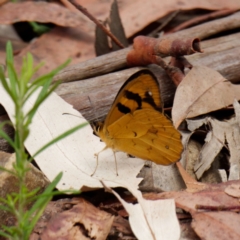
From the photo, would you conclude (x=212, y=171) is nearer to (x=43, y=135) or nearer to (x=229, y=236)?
(x=229, y=236)

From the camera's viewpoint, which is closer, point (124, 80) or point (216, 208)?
point (216, 208)

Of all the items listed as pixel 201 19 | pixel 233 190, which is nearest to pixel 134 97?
pixel 233 190

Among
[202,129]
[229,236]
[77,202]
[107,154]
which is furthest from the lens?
[202,129]

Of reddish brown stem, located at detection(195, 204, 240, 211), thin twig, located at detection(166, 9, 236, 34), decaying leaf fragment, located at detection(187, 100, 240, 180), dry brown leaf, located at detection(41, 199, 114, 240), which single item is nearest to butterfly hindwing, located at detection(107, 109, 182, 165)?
decaying leaf fragment, located at detection(187, 100, 240, 180)

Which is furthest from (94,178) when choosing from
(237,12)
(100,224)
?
(237,12)

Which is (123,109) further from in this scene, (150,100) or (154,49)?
(154,49)

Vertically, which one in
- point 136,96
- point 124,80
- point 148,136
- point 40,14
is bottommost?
point 148,136

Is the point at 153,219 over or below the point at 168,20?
over

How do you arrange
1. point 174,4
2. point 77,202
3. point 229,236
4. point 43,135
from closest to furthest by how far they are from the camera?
point 229,236
point 77,202
point 43,135
point 174,4
